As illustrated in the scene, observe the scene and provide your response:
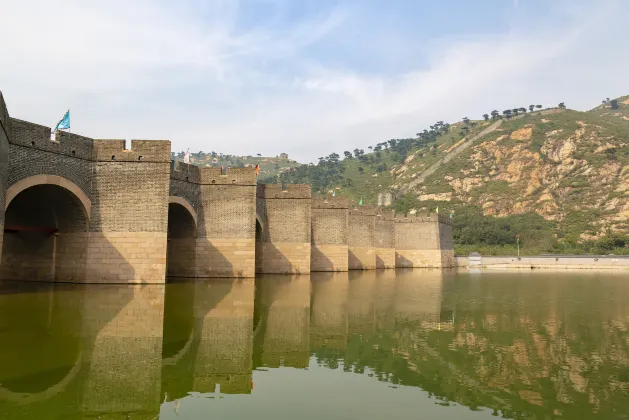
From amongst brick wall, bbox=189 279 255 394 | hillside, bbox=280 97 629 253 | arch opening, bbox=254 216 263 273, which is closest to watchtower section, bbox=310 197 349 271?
arch opening, bbox=254 216 263 273

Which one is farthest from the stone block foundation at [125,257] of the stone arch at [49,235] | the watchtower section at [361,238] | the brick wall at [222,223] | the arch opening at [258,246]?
the watchtower section at [361,238]

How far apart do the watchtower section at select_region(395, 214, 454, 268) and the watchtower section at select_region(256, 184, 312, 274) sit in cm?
1990

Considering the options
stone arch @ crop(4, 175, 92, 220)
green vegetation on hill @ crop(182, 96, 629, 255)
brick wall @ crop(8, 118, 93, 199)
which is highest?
green vegetation on hill @ crop(182, 96, 629, 255)

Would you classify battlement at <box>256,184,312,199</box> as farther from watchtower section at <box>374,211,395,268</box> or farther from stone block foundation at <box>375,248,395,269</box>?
stone block foundation at <box>375,248,395,269</box>

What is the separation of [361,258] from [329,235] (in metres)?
6.40

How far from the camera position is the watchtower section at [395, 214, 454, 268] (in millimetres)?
45906

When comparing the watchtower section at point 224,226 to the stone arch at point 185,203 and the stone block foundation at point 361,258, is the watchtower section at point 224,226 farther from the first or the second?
the stone block foundation at point 361,258

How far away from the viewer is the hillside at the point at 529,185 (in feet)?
221

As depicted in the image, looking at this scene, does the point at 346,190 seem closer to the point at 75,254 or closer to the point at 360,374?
the point at 75,254

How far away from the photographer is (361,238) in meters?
38.4

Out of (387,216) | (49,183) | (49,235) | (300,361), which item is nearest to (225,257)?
(49,235)

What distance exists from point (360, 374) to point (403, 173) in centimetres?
10203

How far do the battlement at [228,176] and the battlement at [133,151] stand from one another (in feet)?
14.4

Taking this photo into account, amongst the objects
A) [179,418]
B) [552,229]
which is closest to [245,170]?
[179,418]
